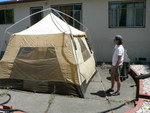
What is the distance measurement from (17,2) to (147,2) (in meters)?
7.92

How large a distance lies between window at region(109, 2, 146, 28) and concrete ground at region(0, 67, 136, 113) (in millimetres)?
5764

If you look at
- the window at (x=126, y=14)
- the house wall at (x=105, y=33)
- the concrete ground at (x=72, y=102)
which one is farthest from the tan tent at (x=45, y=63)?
the window at (x=126, y=14)

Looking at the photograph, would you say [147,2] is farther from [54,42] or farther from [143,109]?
[143,109]

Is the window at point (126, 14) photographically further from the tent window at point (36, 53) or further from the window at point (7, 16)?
the window at point (7, 16)

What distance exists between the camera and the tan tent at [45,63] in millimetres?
7566

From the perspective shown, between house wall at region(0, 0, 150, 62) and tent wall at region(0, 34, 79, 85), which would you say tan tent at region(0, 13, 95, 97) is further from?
house wall at region(0, 0, 150, 62)

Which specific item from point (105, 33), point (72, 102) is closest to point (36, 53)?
point (72, 102)

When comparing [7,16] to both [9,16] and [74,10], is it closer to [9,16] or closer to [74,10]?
[9,16]

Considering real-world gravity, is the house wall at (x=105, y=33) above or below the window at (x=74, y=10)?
below

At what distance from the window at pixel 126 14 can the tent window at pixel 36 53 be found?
6418 mm

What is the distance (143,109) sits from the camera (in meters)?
5.79

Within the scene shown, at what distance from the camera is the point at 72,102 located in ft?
22.5

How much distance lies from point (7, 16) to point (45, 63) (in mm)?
10348

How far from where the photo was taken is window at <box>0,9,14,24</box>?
16.7 m
